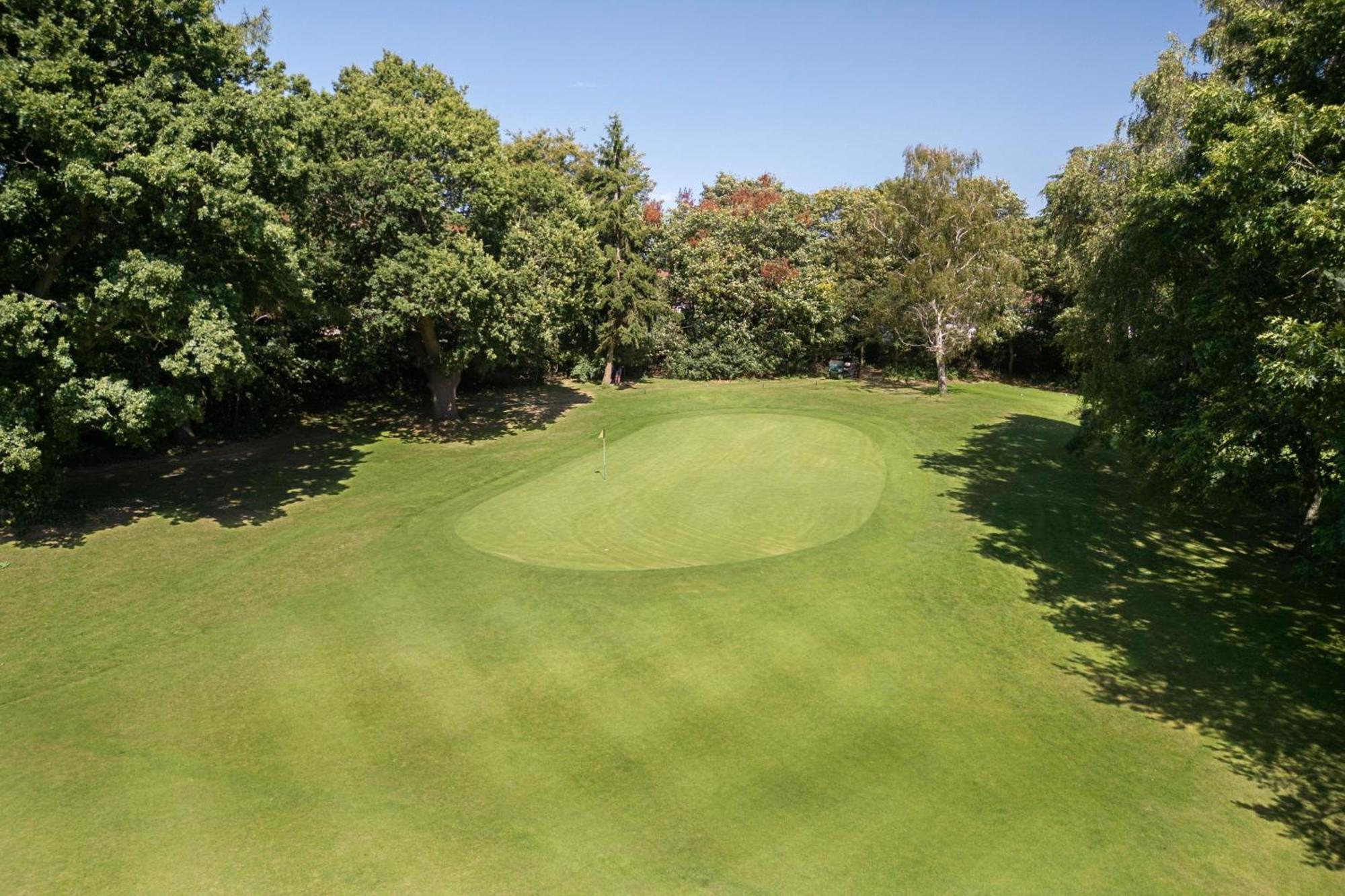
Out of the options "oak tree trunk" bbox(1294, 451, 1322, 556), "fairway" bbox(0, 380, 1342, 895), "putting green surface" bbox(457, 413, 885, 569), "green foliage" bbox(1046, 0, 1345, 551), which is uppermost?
"green foliage" bbox(1046, 0, 1345, 551)

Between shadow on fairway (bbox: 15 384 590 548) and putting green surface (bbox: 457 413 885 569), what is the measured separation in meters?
5.51

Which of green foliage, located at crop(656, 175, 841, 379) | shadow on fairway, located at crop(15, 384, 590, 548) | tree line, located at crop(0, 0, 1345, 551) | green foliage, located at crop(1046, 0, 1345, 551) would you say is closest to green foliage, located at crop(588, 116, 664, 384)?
tree line, located at crop(0, 0, 1345, 551)

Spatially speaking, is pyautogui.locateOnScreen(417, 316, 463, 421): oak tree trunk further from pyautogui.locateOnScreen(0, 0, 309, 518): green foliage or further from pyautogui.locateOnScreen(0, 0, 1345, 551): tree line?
pyautogui.locateOnScreen(0, 0, 309, 518): green foliage

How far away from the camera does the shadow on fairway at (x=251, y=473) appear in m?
18.0

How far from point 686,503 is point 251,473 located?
538 inches

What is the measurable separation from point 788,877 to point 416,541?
11.9m

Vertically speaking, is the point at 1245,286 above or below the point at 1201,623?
above

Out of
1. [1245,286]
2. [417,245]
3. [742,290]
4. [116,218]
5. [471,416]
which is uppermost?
[742,290]

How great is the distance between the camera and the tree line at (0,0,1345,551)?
12.4m

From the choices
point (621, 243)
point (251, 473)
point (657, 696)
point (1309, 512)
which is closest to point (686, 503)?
point (657, 696)

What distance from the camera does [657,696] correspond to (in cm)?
1054

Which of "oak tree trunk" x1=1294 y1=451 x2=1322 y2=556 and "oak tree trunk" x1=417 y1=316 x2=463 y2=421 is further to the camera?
"oak tree trunk" x1=417 y1=316 x2=463 y2=421

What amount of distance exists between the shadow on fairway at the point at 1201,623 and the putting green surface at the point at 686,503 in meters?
4.05

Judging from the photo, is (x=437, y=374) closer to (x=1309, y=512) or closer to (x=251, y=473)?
(x=251, y=473)
